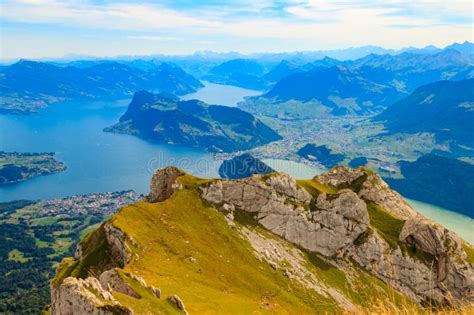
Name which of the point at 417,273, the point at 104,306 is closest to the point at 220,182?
the point at 417,273

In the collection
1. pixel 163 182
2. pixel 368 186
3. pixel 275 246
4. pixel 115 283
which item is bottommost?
pixel 275 246

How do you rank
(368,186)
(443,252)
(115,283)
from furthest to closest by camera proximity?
(368,186)
(443,252)
(115,283)

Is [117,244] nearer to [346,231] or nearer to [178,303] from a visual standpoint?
[178,303]

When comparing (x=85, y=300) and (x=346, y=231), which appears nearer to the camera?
(x=85, y=300)

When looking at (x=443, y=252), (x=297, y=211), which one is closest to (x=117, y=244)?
(x=297, y=211)

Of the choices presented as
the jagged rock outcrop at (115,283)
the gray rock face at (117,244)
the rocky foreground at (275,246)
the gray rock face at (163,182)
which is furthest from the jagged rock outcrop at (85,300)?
the gray rock face at (163,182)

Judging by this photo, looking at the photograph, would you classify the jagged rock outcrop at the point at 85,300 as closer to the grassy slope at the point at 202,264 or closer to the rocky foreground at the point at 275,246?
the rocky foreground at the point at 275,246
